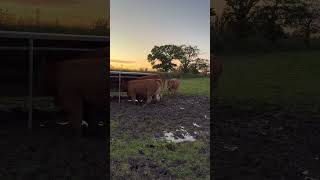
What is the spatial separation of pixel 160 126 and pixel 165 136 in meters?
0.07

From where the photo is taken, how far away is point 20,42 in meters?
3.05

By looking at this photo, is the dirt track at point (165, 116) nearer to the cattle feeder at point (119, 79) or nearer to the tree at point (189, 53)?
the cattle feeder at point (119, 79)

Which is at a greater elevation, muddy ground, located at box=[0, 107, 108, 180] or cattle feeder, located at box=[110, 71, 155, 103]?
cattle feeder, located at box=[110, 71, 155, 103]

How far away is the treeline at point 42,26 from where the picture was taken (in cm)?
302

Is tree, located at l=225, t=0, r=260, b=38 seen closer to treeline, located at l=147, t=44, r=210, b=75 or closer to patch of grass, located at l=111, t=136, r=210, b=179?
treeline, located at l=147, t=44, r=210, b=75

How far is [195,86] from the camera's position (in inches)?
131

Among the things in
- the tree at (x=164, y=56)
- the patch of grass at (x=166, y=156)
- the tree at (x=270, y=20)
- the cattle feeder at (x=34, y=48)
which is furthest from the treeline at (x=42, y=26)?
the tree at (x=270, y=20)

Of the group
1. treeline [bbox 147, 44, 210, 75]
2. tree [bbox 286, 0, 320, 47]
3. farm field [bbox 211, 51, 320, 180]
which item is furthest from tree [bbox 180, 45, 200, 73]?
tree [bbox 286, 0, 320, 47]

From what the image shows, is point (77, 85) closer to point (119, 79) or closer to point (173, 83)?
point (119, 79)

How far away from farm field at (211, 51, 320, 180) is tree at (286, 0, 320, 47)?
16cm

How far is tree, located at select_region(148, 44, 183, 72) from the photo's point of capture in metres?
3.26

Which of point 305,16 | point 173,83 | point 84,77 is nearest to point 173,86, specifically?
point 173,83

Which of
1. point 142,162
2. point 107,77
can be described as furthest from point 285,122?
point 107,77

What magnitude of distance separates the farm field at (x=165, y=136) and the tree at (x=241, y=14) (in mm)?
408
